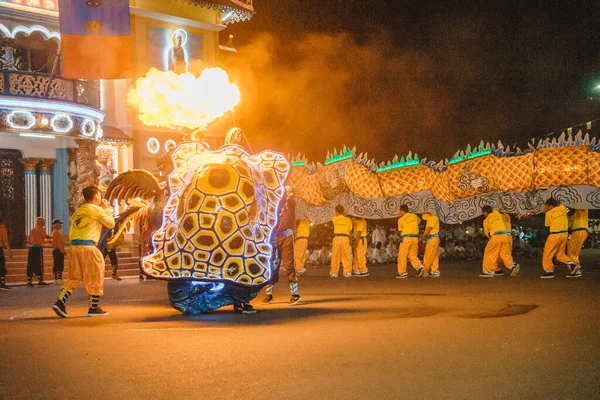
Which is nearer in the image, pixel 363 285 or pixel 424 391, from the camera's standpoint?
pixel 424 391

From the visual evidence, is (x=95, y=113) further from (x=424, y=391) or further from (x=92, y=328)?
(x=424, y=391)

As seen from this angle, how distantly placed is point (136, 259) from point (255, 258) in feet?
45.5

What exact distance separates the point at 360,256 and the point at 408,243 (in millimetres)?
2054

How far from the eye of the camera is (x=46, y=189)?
22.4 m

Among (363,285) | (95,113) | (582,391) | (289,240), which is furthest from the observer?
(95,113)

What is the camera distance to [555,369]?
5.37m

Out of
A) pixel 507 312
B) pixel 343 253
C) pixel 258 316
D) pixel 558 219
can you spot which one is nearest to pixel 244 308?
pixel 258 316

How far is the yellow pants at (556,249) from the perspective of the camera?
15.2 metres

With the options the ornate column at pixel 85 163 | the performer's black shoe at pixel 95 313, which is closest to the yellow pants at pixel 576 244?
the performer's black shoe at pixel 95 313

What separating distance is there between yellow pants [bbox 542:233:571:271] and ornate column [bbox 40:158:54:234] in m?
15.3

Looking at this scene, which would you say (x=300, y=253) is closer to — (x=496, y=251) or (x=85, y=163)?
(x=496, y=251)

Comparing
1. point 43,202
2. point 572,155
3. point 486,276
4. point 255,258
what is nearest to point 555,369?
point 255,258

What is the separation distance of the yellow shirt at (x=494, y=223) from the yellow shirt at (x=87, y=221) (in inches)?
388

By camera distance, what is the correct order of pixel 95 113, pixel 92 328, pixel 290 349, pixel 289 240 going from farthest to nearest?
pixel 95 113, pixel 289 240, pixel 92 328, pixel 290 349
